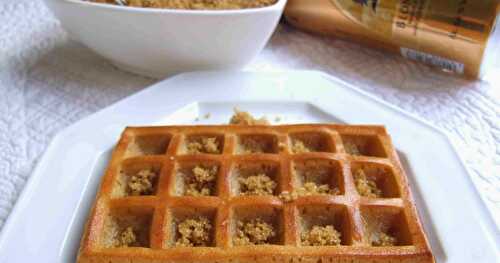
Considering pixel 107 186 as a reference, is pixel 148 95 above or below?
above

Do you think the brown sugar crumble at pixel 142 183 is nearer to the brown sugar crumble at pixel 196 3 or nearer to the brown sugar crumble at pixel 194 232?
the brown sugar crumble at pixel 194 232

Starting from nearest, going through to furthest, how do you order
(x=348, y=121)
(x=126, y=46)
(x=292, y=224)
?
1. (x=292, y=224)
2. (x=348, y=121)
3. (x=126, y=46)

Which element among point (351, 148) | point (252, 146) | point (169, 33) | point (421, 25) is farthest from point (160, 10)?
point (421, 25)

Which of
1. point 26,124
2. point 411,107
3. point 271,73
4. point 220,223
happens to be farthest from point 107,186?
point 411,107

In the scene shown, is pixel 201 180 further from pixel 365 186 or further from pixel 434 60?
pixel 434 60

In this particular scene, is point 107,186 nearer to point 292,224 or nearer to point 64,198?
point 64,198

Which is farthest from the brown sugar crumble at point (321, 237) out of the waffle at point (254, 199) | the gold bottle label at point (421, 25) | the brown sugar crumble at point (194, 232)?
the gold bottle label at point (421, 25)

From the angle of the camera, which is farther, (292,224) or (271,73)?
(271,73)
